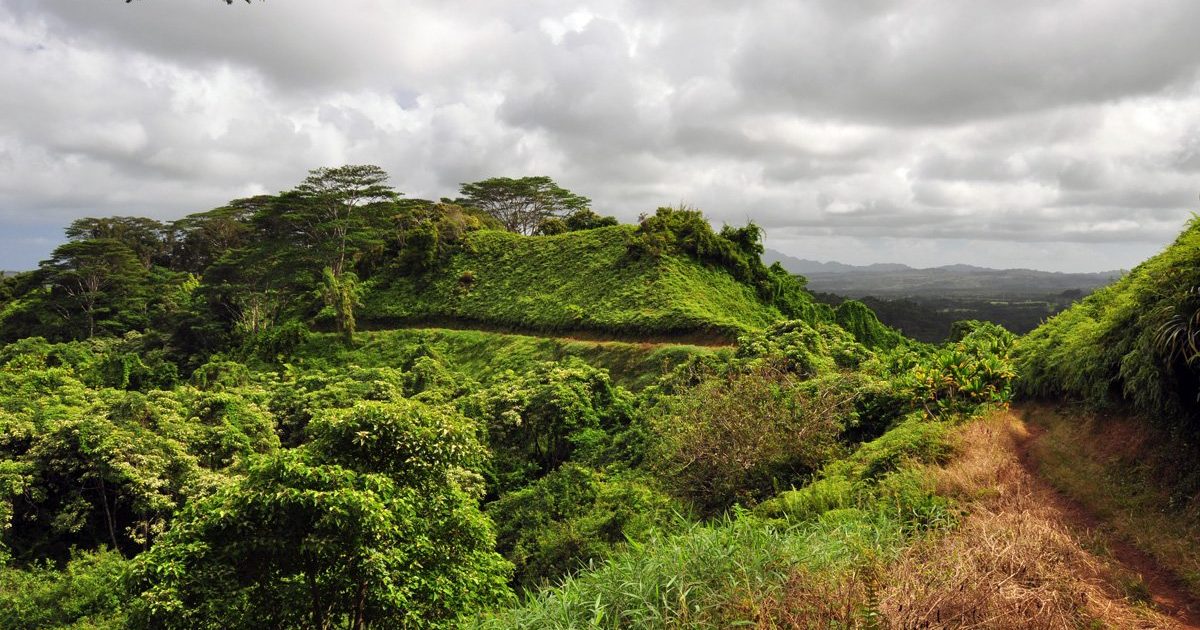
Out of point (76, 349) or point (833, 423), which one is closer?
point (833, 423)

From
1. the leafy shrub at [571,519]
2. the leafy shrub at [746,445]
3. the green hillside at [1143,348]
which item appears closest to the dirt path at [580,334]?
the leafy shrub at [571,519]

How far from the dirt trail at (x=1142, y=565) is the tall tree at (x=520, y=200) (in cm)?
4729

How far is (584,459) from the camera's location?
18297 millimetres

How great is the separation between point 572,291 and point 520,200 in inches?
972

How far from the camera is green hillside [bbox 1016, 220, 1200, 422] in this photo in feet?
21.9

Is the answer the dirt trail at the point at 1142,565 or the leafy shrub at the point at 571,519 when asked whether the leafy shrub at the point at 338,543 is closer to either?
the leafy shrub at the point at 571,519

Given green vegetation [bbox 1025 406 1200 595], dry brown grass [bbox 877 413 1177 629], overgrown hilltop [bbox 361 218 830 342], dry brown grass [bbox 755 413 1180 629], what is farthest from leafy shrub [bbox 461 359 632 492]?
dry brown grass [bbox 755 413 1180 629]

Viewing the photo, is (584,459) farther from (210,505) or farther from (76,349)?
(76,349)

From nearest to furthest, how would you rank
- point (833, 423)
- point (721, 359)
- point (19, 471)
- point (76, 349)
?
point (833, 423) < point (19, 471) < point (721, 359) < point (76, 349)

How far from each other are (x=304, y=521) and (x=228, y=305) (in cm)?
3635

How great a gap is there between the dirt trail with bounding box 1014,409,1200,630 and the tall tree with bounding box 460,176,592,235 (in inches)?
1862

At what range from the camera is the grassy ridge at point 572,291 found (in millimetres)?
27531

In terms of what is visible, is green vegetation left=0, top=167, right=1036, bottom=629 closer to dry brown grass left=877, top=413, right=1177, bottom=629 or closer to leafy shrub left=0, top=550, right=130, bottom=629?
leafy shrub left=0, top=550, right=130, bottom=629

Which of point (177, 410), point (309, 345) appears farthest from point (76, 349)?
point (177, 410)
